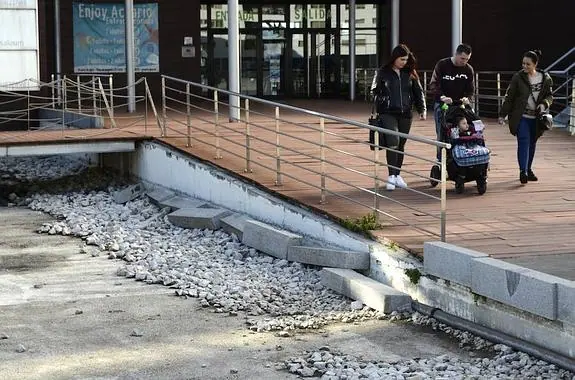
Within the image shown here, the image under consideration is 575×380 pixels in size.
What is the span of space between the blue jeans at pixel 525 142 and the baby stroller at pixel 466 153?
913mm

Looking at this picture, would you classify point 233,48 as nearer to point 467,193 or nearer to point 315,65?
point 467,193

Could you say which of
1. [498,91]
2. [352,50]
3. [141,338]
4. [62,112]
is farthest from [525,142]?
[352,50]

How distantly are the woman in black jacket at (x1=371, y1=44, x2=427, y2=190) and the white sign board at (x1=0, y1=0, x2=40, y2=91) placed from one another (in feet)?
31.0

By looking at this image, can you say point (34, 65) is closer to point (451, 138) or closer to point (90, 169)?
point (90, 169)

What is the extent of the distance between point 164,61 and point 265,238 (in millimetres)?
17932

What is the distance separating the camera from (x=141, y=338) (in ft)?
30.0

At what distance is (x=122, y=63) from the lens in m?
28.9

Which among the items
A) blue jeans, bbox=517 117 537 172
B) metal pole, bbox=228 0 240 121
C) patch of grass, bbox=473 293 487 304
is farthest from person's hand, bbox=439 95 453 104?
metal pole, bbox=228 0 240 121

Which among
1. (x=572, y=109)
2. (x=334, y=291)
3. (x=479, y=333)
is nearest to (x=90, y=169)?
(x=572, y=109)

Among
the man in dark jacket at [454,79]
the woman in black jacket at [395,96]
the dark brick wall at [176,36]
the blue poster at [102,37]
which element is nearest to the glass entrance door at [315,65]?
the dark brick wall at [176,36]

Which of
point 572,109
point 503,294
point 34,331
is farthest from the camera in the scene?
point 572,109

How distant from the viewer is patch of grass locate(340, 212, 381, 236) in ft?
35.1

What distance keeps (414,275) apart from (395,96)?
349 cm

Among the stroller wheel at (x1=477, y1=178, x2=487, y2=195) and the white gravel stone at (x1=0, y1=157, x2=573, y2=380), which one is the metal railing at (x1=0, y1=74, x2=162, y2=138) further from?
the stroller wheel at (x1=477, y1=178, x2=487, y2=195)
